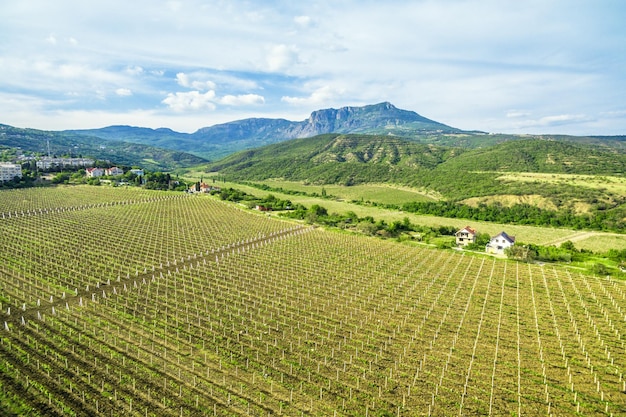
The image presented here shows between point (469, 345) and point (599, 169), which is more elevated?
point (599, 169)

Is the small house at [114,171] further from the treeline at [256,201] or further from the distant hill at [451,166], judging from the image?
the distant hill at [451,166]

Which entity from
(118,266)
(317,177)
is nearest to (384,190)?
(317,177)

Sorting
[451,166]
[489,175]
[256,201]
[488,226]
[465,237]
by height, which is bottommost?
[488,226]

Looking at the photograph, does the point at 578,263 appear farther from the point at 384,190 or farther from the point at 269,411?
the point at 384,190

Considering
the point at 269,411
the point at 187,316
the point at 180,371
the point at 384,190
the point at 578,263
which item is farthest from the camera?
the point at 384,190

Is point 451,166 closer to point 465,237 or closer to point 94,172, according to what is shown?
point 465,237

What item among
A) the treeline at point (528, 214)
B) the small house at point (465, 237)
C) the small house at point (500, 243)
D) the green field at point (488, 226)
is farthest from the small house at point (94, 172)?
the small house at point (500, 243)

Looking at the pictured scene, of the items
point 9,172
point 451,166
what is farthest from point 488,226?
A: point 9,172

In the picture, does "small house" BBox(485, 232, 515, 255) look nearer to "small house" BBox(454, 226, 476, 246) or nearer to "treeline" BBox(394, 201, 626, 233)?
"small house" BBox(454, 226, 476, 246)
